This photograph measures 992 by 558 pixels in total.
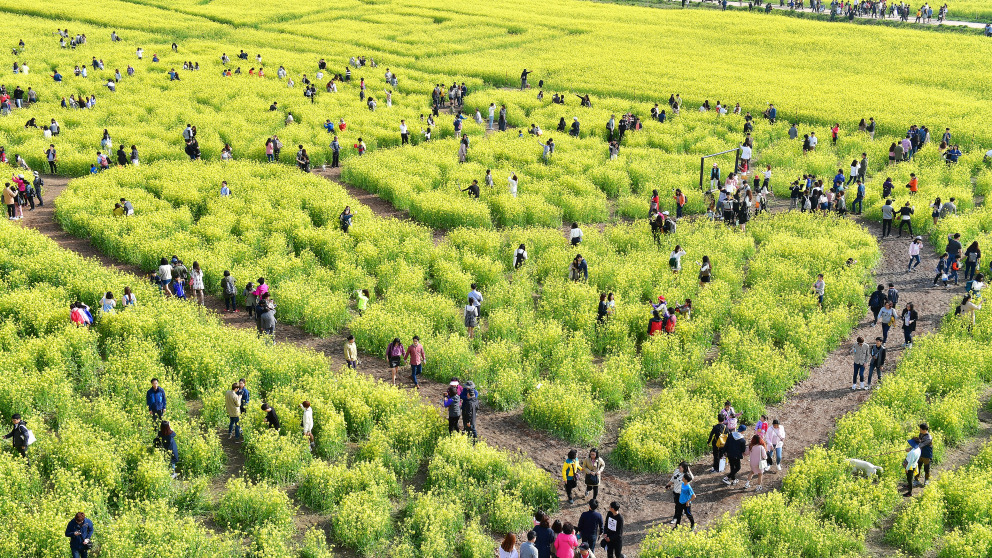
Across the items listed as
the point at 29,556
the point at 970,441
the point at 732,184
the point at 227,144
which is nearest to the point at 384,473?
the point at 29,556

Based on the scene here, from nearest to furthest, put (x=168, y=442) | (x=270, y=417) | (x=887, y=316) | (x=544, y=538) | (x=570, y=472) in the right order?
(x=544, y=538) → (x=570, y=472) → (x=168, y=442) → (x=270, y=417) → (x=887, y=316)

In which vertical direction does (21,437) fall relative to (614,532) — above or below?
above

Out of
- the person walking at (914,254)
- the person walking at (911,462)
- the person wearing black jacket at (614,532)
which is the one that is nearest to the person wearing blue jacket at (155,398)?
the person wearing black jacket at (614,532)

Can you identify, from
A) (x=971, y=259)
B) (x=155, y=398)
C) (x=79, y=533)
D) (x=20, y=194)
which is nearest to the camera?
(x=79, y=533)

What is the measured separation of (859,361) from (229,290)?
1757cm

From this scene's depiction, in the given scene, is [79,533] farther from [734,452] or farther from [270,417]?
[734,452]

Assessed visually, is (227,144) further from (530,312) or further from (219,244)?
(530,312)

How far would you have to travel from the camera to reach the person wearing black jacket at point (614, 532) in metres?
14.7

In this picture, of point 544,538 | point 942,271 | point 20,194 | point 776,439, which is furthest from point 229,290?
point 942,271

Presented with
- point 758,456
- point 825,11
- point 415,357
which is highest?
point 825,11

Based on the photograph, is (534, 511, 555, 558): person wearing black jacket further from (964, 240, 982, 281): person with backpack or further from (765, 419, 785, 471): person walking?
(964, 240, 982, 281): person with backpack

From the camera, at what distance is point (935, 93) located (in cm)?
5356

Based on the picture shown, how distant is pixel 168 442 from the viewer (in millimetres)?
17109

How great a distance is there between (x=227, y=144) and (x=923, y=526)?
33602 mm
